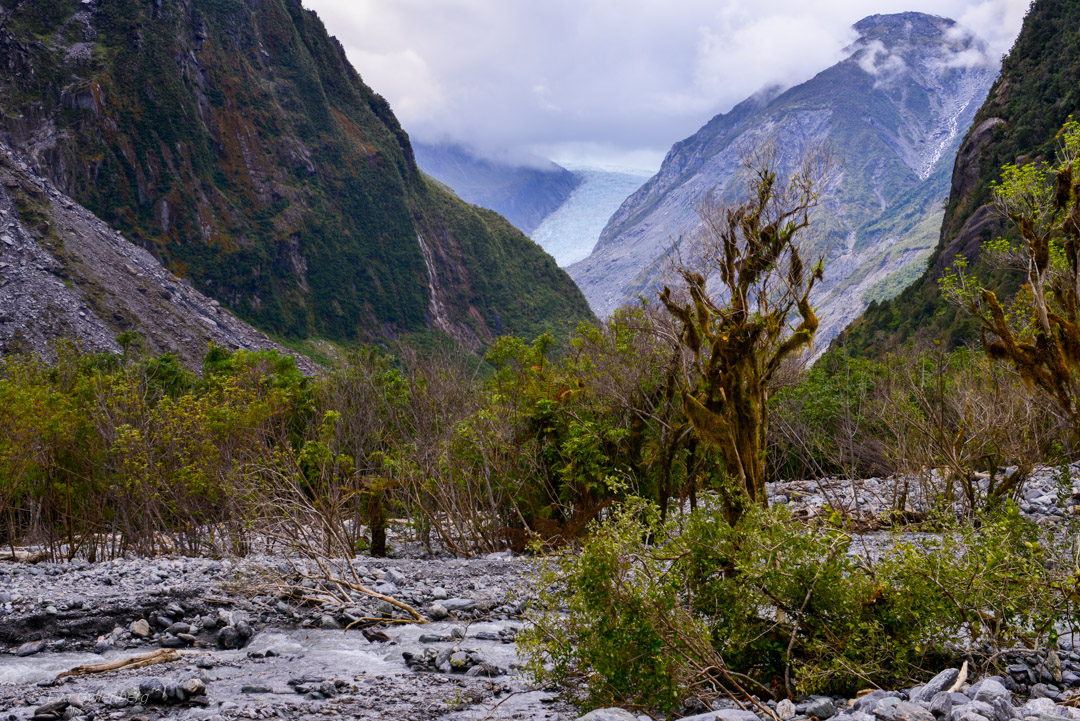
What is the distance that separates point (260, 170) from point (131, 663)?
435 feet

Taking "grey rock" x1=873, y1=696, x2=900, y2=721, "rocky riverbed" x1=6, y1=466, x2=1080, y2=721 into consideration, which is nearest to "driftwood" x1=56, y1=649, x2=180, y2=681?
"rocky riverbed" x1=6, y1=466, x2=1080, y2=721

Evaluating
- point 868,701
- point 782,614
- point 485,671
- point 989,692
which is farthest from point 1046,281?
point 485,671

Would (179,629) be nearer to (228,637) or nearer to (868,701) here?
(228,637)

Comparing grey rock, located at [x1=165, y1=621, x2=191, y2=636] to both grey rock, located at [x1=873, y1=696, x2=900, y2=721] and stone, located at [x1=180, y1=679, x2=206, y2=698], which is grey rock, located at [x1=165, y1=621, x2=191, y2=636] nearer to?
stone, located at [x1=180, y1=679, x2=206, y2=698]

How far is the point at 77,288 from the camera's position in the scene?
68.2 meters

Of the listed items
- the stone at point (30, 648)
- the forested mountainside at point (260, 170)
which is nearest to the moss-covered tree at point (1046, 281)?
the stone at point (30, 648)

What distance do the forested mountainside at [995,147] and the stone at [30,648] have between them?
167 ft

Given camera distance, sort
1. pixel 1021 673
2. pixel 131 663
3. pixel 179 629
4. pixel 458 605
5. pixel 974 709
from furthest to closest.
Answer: pixel 458 605 < pixel 179 629 < pixel 131 663 < pixel 1021 673 < pixel 974 709

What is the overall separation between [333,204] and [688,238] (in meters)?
138

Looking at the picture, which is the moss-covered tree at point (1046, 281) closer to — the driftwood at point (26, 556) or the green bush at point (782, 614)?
the green bush at point (782, 614)

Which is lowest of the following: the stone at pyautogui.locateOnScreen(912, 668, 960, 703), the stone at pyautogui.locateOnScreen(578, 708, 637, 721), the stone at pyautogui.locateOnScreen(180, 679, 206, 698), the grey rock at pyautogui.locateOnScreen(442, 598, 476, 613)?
the grey rock at pyautogui.locateOnScreen(442, 598, 476, 613)

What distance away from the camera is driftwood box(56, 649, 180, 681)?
8.66 m

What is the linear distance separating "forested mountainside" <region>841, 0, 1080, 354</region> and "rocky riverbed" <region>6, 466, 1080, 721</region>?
155 ft

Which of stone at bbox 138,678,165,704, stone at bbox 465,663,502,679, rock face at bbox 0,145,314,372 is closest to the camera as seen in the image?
stone at bbox 138,678,165,704
